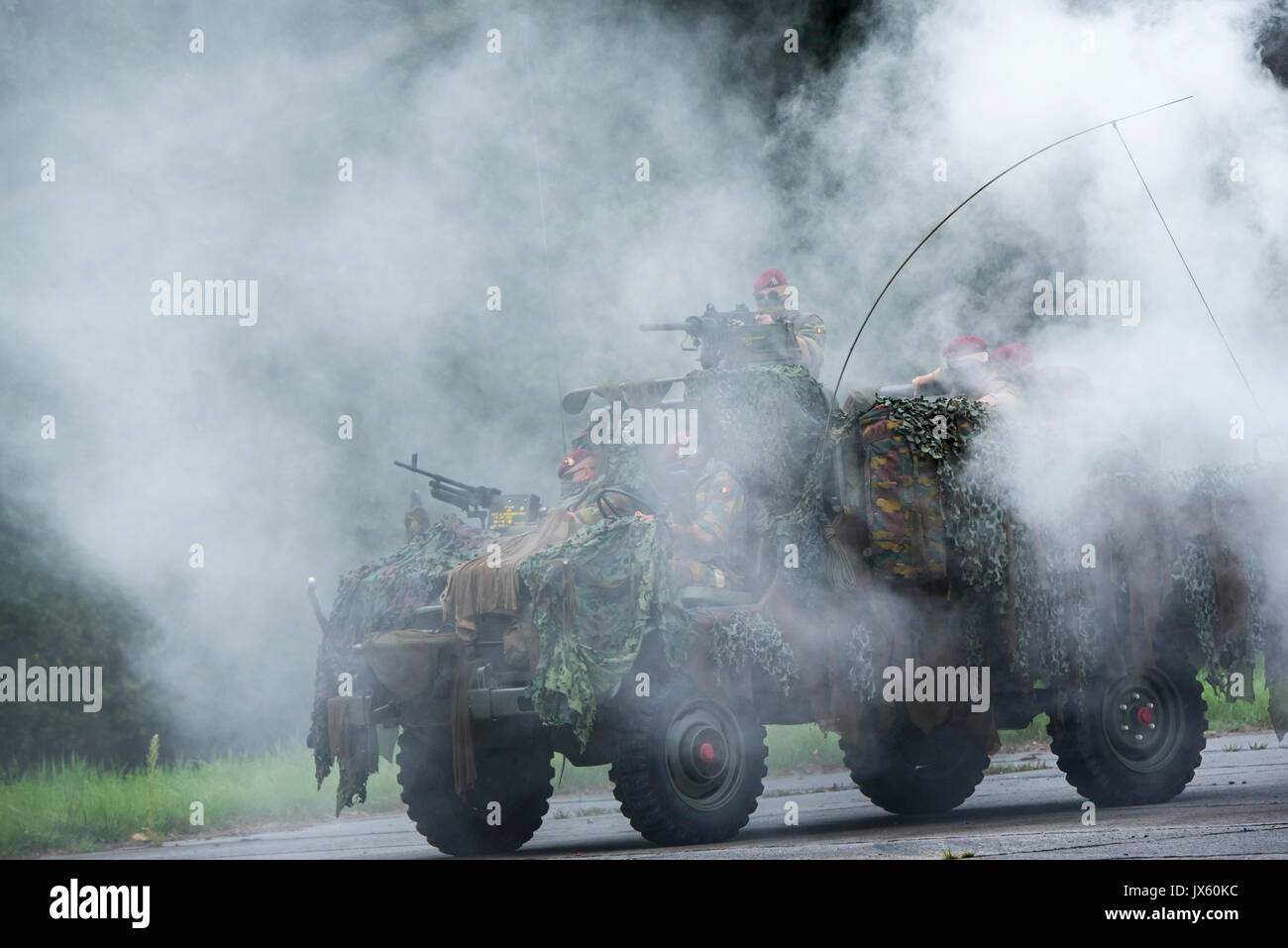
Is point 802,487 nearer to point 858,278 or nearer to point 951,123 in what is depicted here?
point 951,123

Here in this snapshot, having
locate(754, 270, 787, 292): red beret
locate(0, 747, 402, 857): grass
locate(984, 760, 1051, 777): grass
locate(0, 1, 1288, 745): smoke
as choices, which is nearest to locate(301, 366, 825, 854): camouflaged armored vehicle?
locate(754, 270, 787, 292): red beret

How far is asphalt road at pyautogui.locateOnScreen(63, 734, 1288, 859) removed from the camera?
8.78 meters

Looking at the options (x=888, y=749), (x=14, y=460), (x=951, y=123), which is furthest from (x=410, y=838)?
(x=951, y=123)

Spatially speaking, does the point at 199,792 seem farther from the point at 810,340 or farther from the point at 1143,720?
the point at 1143,720

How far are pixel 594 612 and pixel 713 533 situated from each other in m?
0.88

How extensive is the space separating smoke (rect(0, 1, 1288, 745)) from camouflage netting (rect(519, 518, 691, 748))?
289 centimetres

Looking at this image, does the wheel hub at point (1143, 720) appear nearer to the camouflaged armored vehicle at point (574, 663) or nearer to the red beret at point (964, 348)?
the camouflaged armored vehicle at point (574, 663)

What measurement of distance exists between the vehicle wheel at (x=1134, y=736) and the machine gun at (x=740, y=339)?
269cm

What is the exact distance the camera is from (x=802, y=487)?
35.5 feet

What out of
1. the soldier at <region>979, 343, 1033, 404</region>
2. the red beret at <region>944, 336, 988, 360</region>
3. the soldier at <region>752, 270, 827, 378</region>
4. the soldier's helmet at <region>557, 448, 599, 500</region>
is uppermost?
the soldier at <region>752, 270, 827, 378</region>

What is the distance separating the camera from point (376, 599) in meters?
11.2

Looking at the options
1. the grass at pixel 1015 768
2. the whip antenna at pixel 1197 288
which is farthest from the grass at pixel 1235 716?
the whip antenna at pixel 1197 288

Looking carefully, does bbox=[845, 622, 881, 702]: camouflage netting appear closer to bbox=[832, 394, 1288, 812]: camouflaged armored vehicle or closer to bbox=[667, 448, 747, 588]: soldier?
bbox=[832, 394, 1288, 812]: camouflaged armored vehicle

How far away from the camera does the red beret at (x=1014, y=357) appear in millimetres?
11727
